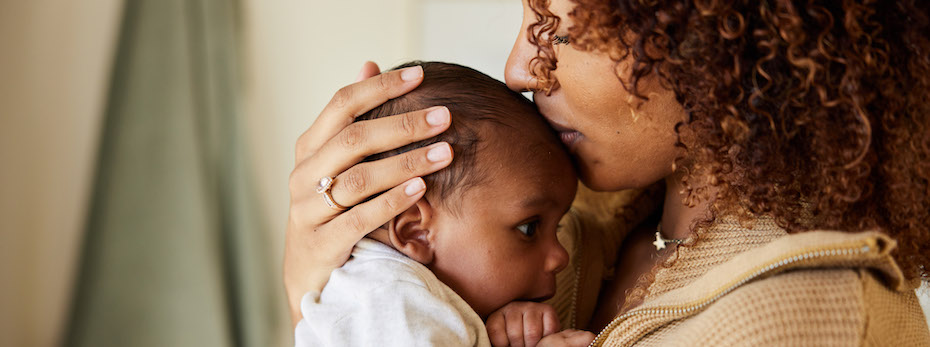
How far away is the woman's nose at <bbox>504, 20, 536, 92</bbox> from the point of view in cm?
119

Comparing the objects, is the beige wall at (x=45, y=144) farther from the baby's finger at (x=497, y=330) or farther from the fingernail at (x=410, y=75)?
the baby's finger at (x=497, y=330)

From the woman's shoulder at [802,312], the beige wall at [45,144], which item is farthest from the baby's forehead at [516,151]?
the beige wall at [45,144]

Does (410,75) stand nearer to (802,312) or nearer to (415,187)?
(415,187)

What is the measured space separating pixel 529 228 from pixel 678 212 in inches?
11.0

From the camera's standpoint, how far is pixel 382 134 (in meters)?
1.15

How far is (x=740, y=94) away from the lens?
0.95 metres

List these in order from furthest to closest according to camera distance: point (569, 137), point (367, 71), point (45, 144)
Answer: point (45, 144) < point (367, 71) < point (569, 137)

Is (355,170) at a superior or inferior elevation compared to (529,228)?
superior

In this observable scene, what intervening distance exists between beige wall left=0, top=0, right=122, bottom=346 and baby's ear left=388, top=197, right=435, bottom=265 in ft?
3.42

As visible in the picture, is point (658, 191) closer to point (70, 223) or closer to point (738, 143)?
point (738, 143)

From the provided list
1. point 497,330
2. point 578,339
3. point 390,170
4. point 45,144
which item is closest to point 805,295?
point 578,339

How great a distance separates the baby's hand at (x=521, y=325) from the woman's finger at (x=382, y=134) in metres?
0.31

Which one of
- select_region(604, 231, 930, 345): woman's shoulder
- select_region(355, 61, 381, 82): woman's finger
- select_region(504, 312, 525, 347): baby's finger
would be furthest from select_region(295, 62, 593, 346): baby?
select_region(604, 231, 930, 345): woman's shoulder

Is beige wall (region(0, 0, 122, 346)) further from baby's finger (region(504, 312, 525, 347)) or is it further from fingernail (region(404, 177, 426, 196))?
baby's finger (region(504, 312, 525, 347))
